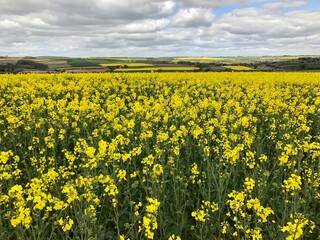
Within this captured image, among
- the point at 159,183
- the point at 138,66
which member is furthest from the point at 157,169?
the point at 138,66

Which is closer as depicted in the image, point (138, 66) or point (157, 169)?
point (157, 169)

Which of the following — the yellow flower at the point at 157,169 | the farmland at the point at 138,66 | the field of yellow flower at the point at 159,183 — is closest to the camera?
the field of yellow flower at the point at 159,183

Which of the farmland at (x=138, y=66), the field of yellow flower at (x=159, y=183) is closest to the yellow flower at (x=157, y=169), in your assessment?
the field of yellow flower at (x=159, y=183)

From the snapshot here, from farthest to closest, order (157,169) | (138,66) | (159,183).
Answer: (138,66) → (159,183) → (157,169)

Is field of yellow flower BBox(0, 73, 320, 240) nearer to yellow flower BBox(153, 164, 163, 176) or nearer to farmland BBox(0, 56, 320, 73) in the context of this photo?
yellow flower BBox(153, 164, 163, 176)

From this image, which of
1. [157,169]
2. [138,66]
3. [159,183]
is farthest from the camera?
[138,66]

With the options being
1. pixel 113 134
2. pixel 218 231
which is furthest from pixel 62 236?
pixel 113 134

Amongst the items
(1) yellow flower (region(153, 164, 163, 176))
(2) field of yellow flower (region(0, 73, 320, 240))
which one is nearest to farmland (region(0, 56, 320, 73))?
(2) field of yellow flower (region(0, 73, 320, 240))

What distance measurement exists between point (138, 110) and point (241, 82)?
12941 mm

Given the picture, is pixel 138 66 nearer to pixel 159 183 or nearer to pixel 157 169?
pixel 159 183

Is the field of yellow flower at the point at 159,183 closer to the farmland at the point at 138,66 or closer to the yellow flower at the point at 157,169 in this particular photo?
the yellow flower at the point at 157,169

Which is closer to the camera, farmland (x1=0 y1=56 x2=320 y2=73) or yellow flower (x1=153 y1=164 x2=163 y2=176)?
yellow flower (x1=153 y1=164 x2=163 y2=176)

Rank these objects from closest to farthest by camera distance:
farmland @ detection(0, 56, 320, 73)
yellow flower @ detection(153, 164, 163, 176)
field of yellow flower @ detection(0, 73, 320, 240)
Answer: field of yellow flower @ detection(0, 73, 320, 240)
yellow flower @ detection(153, 164, 163, 176)
farmland @ detection(0, 56, 320, 73)

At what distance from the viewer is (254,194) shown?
5980 millimetres
